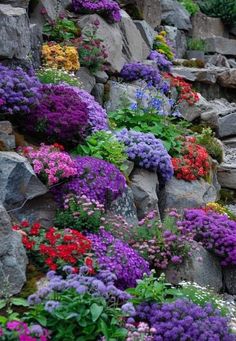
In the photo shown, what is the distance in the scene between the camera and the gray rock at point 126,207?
26.9 ft

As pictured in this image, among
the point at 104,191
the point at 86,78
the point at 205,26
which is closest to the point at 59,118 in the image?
the point at 104,191

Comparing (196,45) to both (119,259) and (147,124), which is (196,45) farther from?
(119,259)

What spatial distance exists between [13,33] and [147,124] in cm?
301

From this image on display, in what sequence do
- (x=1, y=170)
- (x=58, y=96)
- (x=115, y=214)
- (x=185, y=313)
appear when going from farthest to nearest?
(x=58, y=96)
(x=115, y=214)
(x=1, y=170)
(x=185, y=313)

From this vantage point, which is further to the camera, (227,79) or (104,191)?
(227,79)

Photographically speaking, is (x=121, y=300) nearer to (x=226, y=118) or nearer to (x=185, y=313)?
(x=185, y=313)

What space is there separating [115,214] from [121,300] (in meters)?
2.53

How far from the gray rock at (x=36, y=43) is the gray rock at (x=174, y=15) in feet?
35.2

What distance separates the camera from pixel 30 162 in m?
7.46

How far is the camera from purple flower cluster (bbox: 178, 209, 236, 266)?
7.94 metres

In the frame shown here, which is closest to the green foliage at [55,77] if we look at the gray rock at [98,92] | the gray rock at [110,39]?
the gray rock at [98,92]

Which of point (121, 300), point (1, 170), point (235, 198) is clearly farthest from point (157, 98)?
point (121, 300)

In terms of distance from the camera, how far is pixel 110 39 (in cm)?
1297

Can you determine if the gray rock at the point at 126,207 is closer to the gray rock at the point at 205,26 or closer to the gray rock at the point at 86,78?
the gray rock at the point at 86,78
